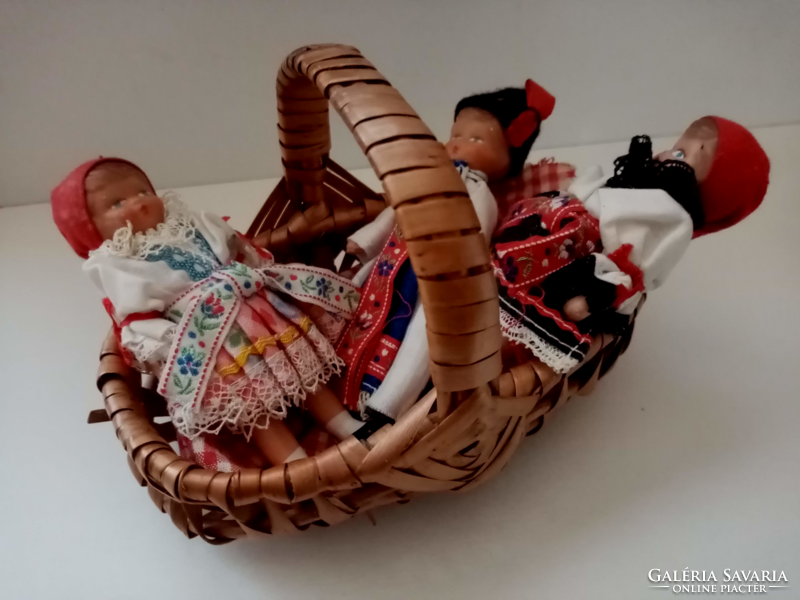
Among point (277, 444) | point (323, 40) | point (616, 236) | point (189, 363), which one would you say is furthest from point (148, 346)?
point (323, 40)

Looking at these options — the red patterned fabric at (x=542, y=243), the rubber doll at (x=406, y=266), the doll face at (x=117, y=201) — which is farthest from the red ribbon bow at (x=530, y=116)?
the doll face at (x=117, y=201)

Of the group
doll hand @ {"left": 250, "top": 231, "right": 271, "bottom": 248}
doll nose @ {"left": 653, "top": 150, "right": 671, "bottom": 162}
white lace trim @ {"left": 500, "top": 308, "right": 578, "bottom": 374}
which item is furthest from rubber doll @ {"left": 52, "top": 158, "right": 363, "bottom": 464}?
doll nose @ {"left": 653, "top": 150, "right": 671, "bottom": 162}

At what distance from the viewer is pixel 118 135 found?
4.18 ft

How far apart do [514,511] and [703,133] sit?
0.51 m

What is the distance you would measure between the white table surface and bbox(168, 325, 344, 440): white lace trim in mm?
151

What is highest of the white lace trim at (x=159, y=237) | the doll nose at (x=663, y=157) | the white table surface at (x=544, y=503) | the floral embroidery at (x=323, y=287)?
the white lace trim at (x=159, y=237)

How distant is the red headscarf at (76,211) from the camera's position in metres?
0.72

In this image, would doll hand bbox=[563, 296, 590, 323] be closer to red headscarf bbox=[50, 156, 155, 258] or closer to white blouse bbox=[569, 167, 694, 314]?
white blouse bbox=[569, 167, 694, 314]

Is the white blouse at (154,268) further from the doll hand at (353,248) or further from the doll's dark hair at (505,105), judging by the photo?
the doll's dark hair at (505,105)

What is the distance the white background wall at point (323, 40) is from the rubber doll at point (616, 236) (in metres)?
0.58

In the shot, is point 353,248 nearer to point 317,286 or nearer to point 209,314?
point 317,286

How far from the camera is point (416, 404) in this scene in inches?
22.1

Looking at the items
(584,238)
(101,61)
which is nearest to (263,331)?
(584,238)

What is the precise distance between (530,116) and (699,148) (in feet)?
0.71
